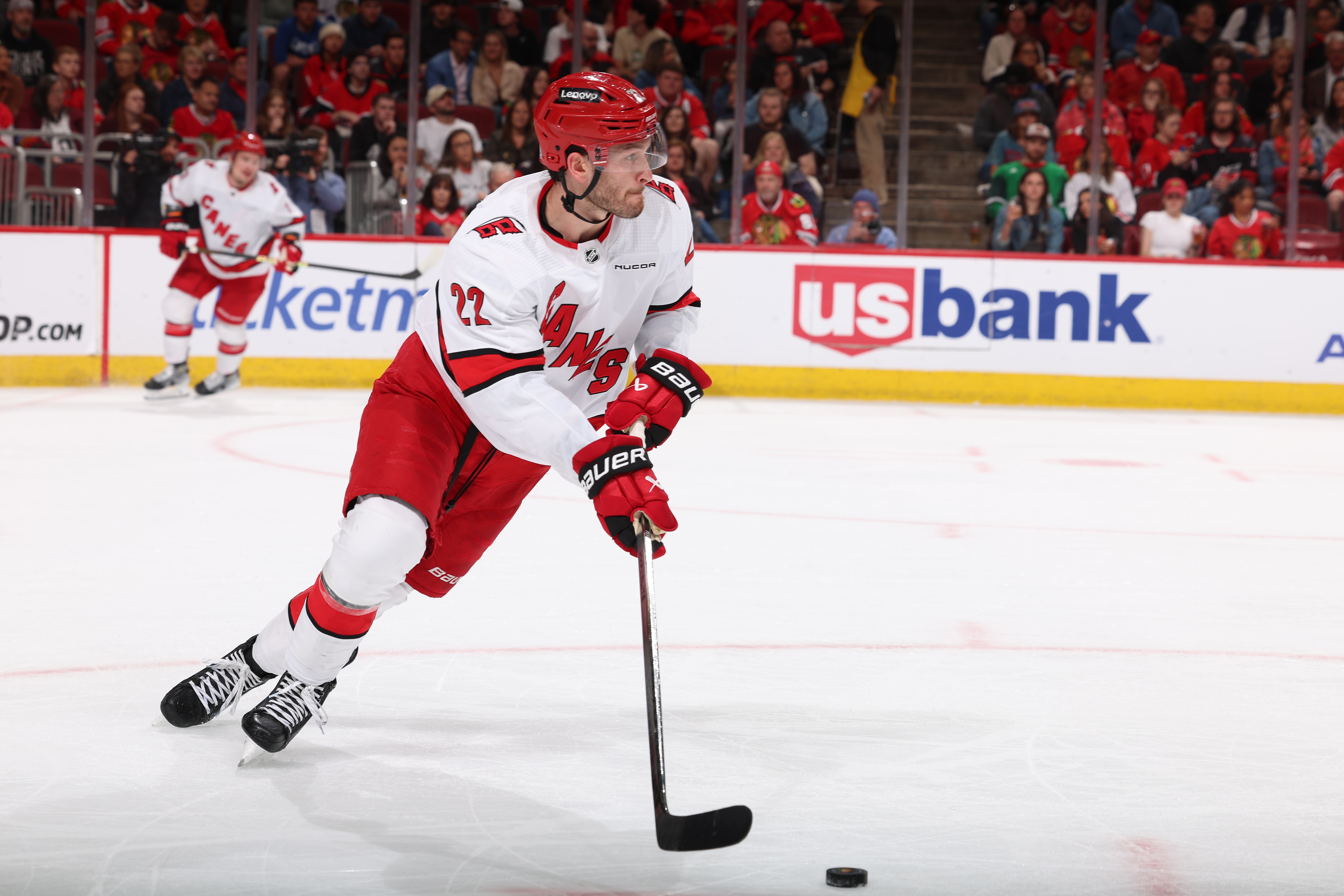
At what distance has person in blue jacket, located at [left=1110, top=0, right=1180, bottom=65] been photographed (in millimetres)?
10797

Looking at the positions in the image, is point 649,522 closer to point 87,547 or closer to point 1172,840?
point 1172,840

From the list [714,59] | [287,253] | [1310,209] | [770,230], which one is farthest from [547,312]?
[1310,209]

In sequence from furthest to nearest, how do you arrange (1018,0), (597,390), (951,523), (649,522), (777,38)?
(1018,0) < (777,38) < (951,523) < (597,390) < (649,522)

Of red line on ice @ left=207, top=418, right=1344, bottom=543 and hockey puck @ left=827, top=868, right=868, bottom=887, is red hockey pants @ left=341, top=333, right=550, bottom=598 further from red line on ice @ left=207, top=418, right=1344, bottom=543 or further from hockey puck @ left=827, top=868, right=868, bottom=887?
red line on ice @ left=207, top=418, right=1344, bottom=543

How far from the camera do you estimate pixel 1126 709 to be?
9.71 feet

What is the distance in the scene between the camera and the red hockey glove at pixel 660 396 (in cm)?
247

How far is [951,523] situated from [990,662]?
6.02ft

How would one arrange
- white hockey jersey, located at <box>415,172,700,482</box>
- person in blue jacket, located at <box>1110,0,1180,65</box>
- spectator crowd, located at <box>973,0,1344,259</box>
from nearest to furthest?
1. white hockey jersey, located at <box>415,172,700,482</box>
2. spectator crowd, located at <box>973,0,1344,259</box>
3. person in blue jacket, located at <box>1110,0,1180,65</box>

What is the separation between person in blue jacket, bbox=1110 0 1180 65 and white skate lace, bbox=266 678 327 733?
9.41m

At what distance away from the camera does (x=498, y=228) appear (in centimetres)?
247

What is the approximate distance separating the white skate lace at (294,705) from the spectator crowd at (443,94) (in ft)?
22.2

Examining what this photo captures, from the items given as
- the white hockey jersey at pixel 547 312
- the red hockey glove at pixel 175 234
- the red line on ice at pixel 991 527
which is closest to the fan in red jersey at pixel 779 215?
the red hockey glove at pixel 175 234

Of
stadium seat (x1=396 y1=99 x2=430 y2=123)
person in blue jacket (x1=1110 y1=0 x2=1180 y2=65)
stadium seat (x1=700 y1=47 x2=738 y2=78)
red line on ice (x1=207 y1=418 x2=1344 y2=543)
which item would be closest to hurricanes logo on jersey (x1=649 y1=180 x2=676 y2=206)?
red line on ice (x1=207 y1=418 x2=1344 y2=543)

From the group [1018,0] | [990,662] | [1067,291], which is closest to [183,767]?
[990,662]
